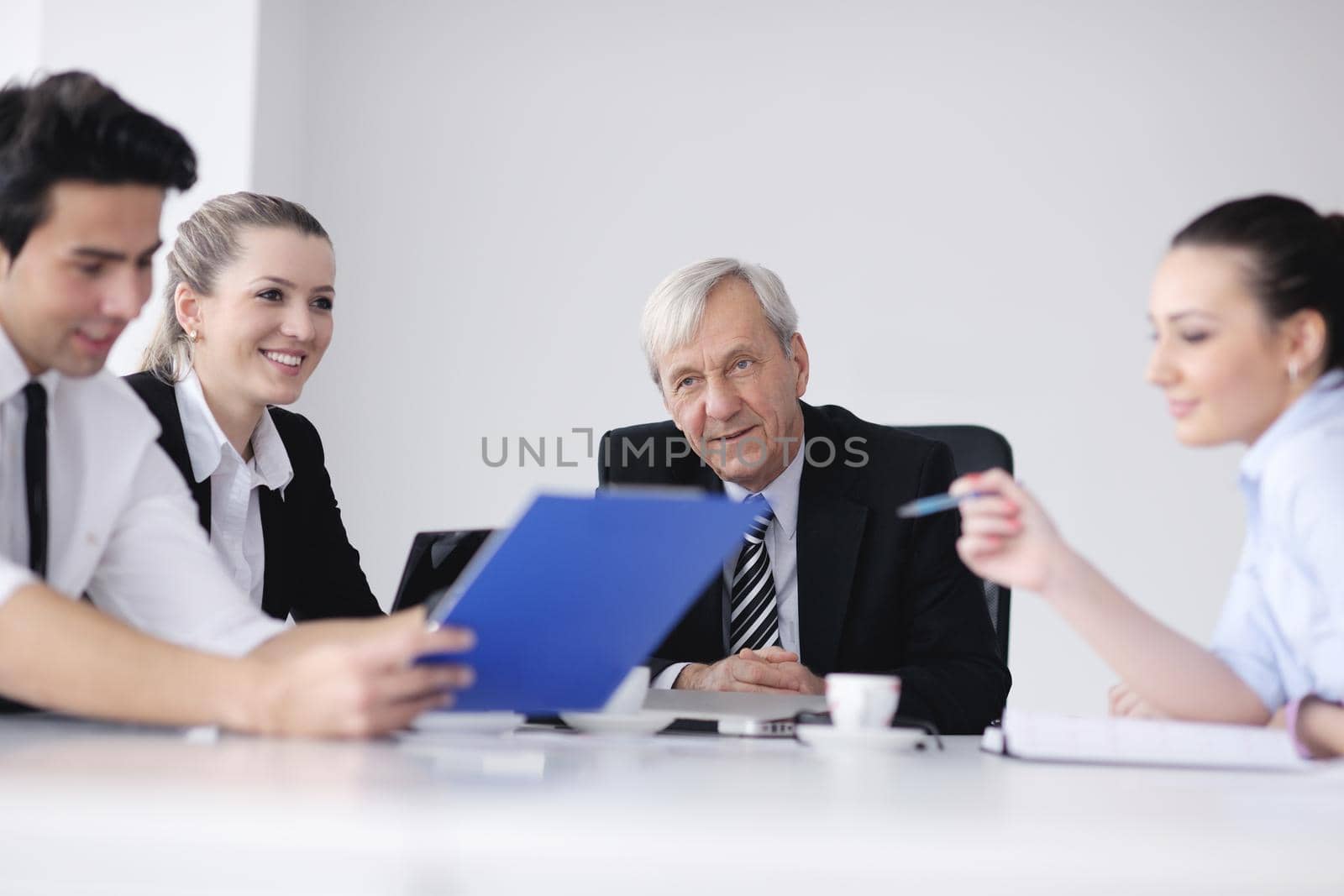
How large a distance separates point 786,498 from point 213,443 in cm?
110

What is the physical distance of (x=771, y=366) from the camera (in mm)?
2643

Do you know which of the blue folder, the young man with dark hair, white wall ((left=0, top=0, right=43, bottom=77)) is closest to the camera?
the blue folder

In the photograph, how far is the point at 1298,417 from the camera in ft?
4.55

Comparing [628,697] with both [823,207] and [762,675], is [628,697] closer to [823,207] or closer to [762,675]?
[762,675]

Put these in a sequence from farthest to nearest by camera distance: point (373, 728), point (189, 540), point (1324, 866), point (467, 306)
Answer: point (467, 306) < point (189, 540) < point (373, 728) < point (1324, 866)

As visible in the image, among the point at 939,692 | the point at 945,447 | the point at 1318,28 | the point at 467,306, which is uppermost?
the point at 1318,28

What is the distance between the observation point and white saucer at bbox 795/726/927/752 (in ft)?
4.19

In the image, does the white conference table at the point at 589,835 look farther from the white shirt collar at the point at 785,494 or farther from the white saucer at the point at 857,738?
the white shirt collar at the point at 785,494

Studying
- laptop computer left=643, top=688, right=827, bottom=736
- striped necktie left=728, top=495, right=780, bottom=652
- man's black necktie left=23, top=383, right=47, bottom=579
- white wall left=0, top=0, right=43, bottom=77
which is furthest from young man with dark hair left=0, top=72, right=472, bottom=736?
white wall left=0, top=0, right=43, bottom=77

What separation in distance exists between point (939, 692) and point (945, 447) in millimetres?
680

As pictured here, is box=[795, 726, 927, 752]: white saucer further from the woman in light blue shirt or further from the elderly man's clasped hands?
the elderly man's clasped hands

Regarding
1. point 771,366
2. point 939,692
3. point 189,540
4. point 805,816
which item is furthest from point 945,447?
point 805,816

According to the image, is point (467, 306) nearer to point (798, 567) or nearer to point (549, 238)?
point (549, 238)

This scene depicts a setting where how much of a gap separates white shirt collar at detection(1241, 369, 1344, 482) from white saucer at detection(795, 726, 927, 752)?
48cm
